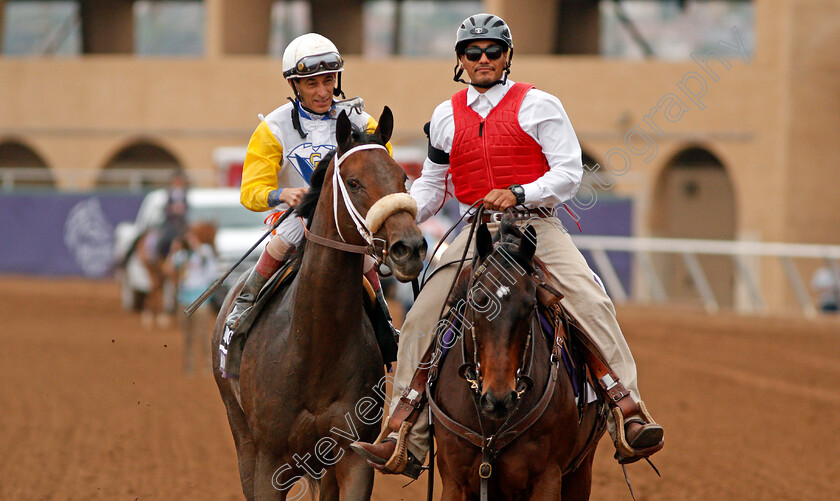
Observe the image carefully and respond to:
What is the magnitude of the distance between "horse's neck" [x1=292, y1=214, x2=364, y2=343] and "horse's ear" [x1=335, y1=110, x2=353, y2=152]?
0.35 metres

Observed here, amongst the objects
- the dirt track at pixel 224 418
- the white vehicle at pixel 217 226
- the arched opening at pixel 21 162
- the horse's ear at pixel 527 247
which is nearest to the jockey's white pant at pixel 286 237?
the horse's ear at pixel 527 247

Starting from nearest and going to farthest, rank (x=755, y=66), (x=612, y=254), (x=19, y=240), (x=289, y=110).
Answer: (x=289, y=110), (x=612, y=254), (x=755, y=66), (x=19, y=240)

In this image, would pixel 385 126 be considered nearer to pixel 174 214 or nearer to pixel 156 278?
pixel 174 214

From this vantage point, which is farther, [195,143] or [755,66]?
[195,143]

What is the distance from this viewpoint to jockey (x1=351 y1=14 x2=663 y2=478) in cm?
505

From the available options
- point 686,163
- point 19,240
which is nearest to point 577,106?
point 686,163

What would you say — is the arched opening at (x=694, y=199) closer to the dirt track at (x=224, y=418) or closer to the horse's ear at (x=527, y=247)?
the dirt track at (x=224, y=418)

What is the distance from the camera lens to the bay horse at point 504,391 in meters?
4.42

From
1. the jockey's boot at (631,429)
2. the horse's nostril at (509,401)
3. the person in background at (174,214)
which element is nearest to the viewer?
the horse's nostril at (509,401)

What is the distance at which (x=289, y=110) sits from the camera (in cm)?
583

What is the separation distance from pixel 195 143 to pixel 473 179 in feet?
77.3

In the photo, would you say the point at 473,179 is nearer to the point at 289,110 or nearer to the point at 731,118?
the point at 289,110

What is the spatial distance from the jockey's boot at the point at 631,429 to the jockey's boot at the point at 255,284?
75.1 inches

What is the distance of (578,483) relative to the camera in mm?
5477
